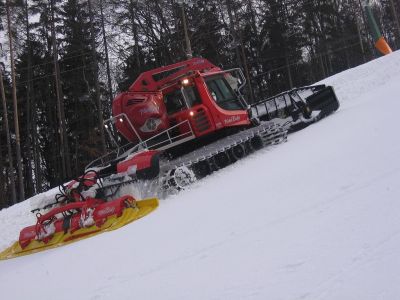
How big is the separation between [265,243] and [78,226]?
4421 millimetres

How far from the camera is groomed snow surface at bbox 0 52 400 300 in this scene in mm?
3221

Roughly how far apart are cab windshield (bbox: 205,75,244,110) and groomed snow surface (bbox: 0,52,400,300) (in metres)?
3.19

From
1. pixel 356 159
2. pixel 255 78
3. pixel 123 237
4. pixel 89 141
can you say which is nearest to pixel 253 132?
pixel 356 159

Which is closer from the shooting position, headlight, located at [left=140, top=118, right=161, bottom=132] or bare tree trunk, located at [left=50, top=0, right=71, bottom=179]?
headlight, located at [left=140, top=118, right=161, bottom=132]

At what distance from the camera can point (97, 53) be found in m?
28.0

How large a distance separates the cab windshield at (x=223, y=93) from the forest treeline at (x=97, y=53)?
43.6 ft

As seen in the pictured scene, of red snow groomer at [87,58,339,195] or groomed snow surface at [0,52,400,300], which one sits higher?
red snow groomer at [87,58,339,195]

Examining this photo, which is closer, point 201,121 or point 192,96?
point 201,121

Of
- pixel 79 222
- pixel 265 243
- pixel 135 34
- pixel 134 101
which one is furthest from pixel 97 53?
pixel 265 243

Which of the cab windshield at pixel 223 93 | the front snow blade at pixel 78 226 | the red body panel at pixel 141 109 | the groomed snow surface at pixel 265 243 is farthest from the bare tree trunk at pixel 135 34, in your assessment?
the front snow blade at pixel 78 226

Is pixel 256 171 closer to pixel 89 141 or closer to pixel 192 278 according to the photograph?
pixel 192 278

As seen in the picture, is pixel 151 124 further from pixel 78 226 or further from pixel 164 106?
pixel 78 226

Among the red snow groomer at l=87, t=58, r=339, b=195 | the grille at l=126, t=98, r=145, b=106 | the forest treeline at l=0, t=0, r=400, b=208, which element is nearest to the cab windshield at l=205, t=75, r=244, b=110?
the red snow groomer at l=87, t=58, r=339, b=195

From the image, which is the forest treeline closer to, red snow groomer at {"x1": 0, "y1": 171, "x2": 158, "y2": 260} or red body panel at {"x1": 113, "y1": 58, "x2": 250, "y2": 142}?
red body panel at {"x1": 113, "y1": 58, "x2": 250, "y2": 142}
